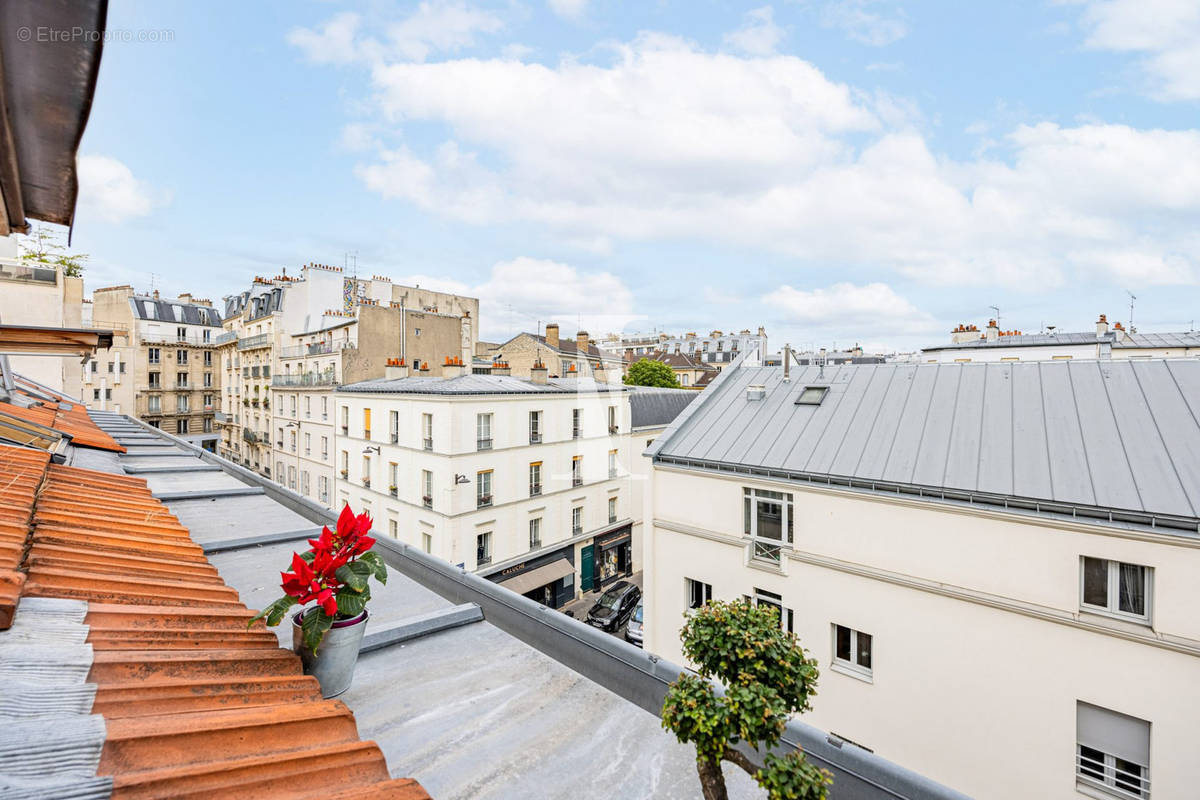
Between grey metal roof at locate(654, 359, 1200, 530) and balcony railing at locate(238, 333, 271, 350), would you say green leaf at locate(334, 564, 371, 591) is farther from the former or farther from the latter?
balcony railing at locate(238, 333, 271, 350)

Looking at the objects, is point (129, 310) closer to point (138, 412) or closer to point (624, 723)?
point (138, 412)

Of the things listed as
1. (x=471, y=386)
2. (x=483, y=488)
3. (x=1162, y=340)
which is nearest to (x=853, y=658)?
(x=483, y=488)

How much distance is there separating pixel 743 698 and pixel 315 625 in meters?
1.99

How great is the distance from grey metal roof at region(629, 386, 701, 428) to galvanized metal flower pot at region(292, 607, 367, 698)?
71.9ft

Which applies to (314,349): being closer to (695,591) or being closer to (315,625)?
(695,591)

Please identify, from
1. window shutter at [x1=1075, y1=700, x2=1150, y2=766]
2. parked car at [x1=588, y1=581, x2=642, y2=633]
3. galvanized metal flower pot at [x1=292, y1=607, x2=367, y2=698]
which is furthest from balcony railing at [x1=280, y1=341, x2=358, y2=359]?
window shutter at [x1=1075, y1=700, x2=1150, y2=766]

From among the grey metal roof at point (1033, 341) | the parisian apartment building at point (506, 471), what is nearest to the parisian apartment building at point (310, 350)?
the parisian apartment building at point (506, 471)

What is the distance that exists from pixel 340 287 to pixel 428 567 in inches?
1186

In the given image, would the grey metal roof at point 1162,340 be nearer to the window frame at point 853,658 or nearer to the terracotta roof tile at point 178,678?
the window frame at point 853,658

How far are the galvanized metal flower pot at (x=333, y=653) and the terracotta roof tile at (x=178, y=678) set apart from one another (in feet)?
0.27

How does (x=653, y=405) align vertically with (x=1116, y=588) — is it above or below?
above

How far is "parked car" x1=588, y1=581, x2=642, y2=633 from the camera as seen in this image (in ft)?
59.6

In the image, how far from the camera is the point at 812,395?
37.6 feet

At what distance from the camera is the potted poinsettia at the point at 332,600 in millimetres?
2461
